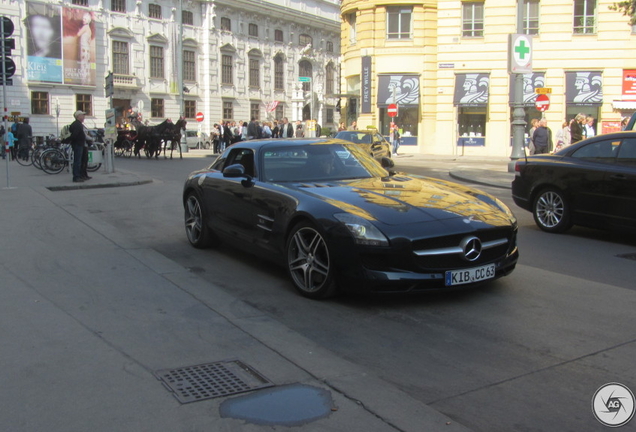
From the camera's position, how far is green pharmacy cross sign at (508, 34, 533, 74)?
67.7 feet

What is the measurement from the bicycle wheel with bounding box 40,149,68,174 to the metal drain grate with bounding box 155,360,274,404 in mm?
16831

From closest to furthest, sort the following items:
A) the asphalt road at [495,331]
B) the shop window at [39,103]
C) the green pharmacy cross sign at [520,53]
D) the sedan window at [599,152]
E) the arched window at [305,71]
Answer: the asphalt road at [495,331] → the sedan window at [599,152] → the green pharmacy cross sign at [520,53] → the shop window at [39,103] → the arched window at [305,71]

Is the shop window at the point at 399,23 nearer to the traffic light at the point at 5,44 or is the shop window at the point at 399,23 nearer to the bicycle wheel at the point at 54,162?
the bicycle wheel at the point at 54,162

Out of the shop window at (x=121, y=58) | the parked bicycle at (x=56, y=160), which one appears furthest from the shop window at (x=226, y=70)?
the parked bicycle at (x=56, y=160)

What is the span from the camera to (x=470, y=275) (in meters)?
5.53

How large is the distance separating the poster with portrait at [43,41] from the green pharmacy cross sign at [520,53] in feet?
118

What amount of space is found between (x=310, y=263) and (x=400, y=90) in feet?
117

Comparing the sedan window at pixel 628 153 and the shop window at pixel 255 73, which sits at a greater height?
the shop window at pixel 255 73

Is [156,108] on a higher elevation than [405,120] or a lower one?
higher

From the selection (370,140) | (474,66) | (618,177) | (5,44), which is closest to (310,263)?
(618,177)

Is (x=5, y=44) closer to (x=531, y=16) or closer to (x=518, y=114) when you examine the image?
(x=518, y=114)

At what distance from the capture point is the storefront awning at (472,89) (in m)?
37.5

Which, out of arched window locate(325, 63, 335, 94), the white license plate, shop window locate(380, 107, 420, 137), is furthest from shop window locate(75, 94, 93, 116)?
the white license plate

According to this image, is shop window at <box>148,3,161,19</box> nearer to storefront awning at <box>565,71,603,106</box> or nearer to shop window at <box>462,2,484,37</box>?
shop window at <box>462,2,484,37</box>
